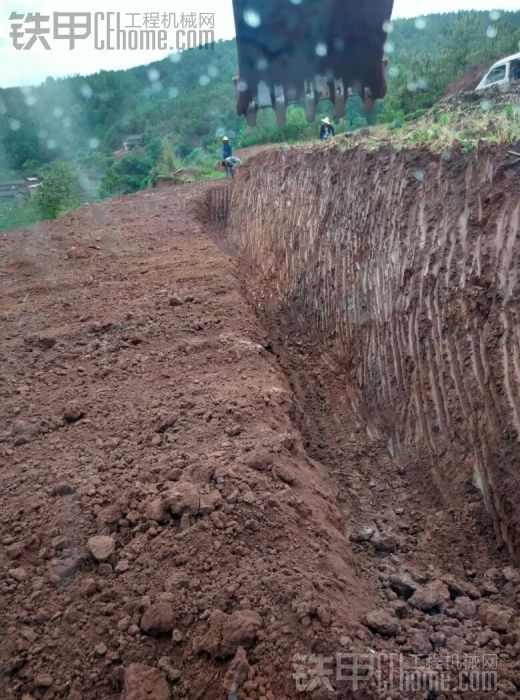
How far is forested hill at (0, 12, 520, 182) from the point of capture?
9.12 metres

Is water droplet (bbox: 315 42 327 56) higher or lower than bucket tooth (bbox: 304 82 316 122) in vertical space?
higher

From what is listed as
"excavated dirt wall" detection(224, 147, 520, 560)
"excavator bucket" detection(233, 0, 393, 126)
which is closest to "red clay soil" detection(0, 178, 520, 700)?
"excavated dirt wall" detection(224, 147, 520, 560)

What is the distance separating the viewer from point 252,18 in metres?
2.03

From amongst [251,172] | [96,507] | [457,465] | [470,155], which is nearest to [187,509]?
[96,507]

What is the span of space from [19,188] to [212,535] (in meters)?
8.38

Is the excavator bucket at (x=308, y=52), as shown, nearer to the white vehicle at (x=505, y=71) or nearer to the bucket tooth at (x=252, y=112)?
the bucket tooth at (x=252, y=112)

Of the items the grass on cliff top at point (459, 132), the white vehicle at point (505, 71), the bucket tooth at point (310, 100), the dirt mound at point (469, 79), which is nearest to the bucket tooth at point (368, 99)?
the bucket tooth at point (310, 100)

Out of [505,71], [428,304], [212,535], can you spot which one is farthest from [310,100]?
[505,71]

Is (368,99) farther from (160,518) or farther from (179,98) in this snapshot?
(179,98)

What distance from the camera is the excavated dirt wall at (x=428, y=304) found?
2895mm

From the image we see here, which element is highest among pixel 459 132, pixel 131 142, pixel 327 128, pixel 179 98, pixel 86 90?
pixel 179 98

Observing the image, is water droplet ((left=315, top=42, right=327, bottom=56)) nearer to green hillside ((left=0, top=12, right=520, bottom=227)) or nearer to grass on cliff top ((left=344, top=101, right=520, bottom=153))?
grass on cliff top ((left=344, top=101, right=520, bottom=153))

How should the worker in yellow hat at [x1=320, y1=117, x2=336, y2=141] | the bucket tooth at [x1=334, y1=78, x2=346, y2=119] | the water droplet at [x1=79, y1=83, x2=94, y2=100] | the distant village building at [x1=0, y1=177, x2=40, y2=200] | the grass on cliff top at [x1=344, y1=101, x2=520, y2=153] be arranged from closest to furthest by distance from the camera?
the bucket tooth at [x1=334, y1=78, x2=346, y2=119] < the grass on cliff top at [x1=344, y1=101, x2=520, y2=153] < the worker in yellow hat at [x1=320, y1=117, x2=336, y2=141] < the distant village building at [x1=0, y1=177, x2=40, y2=200] < the water droplet at [x1=79, y1=83, x2=94, y2=100]

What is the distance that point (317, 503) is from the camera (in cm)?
277
